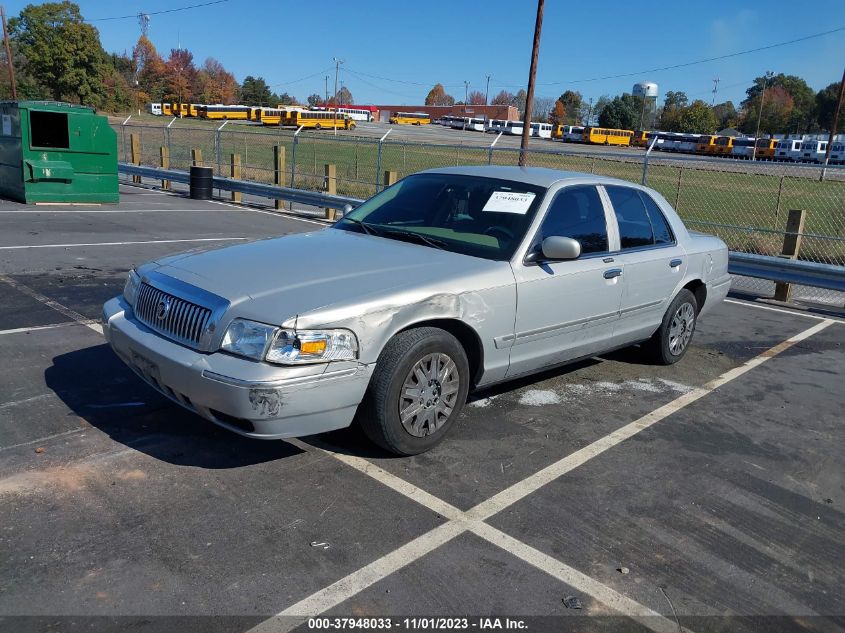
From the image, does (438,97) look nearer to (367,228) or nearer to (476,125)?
(476,125)

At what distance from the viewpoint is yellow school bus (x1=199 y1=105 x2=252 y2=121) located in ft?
251

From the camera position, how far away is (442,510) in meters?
3.71

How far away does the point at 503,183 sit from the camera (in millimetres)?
5215

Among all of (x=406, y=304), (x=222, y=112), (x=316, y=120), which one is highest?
(x=222, y=112)

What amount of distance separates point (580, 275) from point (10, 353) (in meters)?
4.33

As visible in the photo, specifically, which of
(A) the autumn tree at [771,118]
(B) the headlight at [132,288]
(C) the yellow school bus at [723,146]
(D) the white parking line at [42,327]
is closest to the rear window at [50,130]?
(D) the white parking line at [42,327]

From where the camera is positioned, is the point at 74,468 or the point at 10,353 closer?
the point at 74,468

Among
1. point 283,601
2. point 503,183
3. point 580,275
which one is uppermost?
point 503,183

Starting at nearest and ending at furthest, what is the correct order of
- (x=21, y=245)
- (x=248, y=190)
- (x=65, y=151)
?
(x=21, y=245) → (x=65, y=151) → (x=248, y=190)

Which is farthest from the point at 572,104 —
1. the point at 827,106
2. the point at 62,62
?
the point at 62,62

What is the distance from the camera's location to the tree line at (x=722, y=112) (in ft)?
325

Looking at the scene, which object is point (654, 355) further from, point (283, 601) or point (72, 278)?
point (72, 278)

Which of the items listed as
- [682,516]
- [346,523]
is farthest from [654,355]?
[346,523]

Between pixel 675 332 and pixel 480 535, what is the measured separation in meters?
3.57
